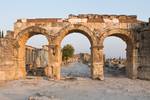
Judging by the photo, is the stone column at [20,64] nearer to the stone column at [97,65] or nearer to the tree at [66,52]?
the stone column at [97,65]

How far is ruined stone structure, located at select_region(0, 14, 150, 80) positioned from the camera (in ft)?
66.3

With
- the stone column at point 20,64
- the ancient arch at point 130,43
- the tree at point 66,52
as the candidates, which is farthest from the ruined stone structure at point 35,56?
the tree at point 66,52

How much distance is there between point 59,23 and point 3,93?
818 centimetres

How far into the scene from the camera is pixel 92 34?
20453 millimetres

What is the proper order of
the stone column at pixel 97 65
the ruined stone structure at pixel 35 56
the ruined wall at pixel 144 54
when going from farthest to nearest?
1. the ruined stone structure at pixel 35 56
2. the stone column at pixel 97 65
3. the ruined wall at pixel 144 54

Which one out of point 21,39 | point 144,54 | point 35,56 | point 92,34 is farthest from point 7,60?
point 35,56

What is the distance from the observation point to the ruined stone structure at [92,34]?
66.3 feet

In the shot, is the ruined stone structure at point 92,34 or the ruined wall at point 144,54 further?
the ruined stone structure at point 92,34

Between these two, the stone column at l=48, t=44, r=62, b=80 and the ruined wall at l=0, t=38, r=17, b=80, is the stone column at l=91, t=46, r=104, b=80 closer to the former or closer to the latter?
the stone column at l=48, t=44, r=62, b=80

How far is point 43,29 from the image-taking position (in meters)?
20.6

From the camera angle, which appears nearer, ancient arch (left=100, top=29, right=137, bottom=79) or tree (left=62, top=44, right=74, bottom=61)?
ancient arch (left=100, top=29, right=137, bottom=79)

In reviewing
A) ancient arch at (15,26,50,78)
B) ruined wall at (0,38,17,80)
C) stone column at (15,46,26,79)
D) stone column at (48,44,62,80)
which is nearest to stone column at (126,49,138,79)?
stone column at (48,44,62,80)

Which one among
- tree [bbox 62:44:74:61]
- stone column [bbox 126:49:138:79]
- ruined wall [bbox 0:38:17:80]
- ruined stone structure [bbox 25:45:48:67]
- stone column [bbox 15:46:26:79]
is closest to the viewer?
ruined wall [bbox 0:38:17:80]

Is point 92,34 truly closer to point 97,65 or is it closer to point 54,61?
point 97,65
